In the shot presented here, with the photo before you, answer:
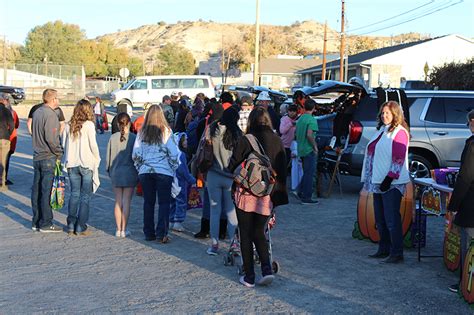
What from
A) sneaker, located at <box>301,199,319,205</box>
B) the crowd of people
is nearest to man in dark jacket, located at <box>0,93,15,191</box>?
the crowd of people

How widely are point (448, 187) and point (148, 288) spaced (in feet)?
11.2

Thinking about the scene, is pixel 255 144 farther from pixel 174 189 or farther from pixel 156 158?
pixel 174 189

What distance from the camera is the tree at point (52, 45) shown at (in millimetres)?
88125

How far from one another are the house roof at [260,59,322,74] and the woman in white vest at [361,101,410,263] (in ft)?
235

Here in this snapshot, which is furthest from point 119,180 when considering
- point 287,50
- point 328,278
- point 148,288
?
point 287,50

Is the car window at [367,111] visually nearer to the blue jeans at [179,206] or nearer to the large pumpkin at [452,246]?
the blue jeans at [179,206]

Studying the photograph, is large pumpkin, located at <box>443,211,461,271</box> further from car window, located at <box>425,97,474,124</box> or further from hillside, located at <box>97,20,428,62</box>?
hillside, located at <box>97,20,428,62</box>

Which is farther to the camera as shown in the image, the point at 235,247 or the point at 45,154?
the point at 45,154

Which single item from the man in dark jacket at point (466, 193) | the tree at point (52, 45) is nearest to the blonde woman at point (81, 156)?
the man in dark jacket at point (466, 193)

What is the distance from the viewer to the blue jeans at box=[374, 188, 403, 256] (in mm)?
7035

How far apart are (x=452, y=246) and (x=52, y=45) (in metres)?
88.1

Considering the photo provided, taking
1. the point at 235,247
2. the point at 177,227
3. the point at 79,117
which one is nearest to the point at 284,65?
the point at 177,227

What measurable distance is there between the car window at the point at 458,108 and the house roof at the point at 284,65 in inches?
2646

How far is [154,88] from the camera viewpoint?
40.8 meters
